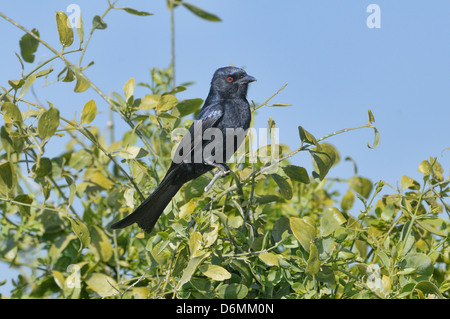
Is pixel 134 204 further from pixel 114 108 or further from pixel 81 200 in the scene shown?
A: pixel 81 200

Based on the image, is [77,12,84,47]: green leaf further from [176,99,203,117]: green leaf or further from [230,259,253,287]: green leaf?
[230,259,253,287]: green leaf

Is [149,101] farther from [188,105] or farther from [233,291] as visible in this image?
[233,291]

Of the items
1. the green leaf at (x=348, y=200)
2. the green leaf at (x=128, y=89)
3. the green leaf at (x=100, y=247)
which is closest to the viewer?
the green leaf at (x=128, y=89)

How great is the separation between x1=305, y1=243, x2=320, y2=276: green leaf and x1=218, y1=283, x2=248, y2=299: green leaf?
0.85ft

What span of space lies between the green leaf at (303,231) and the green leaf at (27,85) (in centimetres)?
114

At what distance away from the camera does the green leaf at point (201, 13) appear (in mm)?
2086

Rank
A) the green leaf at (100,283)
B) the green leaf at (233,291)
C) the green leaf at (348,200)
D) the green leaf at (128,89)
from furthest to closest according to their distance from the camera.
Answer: the green leaf at (348,200) < the green leaf at (100,283) < the green leaf at (128,89) < the green leaf at (233,291)

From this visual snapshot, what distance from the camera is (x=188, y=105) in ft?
7.86

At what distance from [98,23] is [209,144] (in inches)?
28.9

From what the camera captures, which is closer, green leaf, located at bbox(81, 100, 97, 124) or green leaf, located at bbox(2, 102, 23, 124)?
green leaf, located at bbox(2, 102, 23, 124)

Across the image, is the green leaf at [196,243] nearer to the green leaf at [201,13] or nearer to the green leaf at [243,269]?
the green leaf at [243,269]

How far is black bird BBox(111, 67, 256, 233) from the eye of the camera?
7.16 ft

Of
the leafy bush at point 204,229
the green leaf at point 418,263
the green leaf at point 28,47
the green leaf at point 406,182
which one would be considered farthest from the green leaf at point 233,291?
the green leaf at point 28,47

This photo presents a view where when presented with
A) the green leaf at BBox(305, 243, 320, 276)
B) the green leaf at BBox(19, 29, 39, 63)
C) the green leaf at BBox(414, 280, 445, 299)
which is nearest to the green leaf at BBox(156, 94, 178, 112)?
the green leaf at BBox(19, 29, 39, 63)
